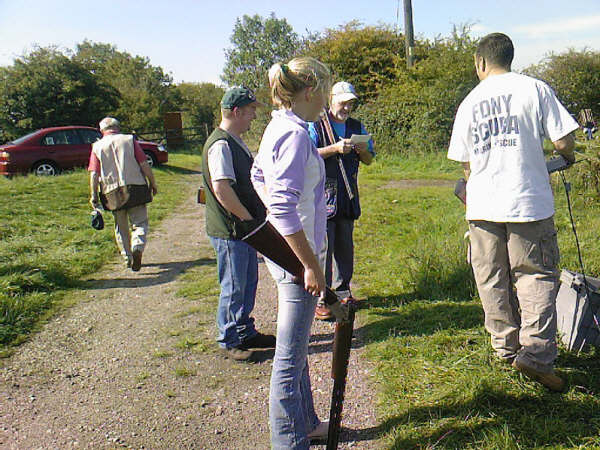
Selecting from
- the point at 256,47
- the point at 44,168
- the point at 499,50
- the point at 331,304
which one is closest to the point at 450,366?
the point at 331,304

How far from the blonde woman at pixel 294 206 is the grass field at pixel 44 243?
304 centimetres

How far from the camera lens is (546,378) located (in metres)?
2.89

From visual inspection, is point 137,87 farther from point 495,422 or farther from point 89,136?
point 495,422

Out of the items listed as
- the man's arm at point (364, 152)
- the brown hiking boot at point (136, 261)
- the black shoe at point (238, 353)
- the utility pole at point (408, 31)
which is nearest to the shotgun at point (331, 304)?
the black shoe at point (238, 353)

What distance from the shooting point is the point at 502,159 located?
294cm

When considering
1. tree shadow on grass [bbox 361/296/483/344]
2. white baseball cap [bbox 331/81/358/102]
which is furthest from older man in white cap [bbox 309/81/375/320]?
tree shadow on grass [bbox 361/296/483/344]

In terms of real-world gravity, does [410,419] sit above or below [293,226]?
below

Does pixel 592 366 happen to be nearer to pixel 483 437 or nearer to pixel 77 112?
pixel 483 437

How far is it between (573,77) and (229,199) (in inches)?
744

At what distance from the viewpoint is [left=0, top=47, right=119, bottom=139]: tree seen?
20.8 metres

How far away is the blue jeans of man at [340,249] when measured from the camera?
4258mm

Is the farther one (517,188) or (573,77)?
(573,77)

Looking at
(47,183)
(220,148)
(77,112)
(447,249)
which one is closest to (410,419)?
(220,148)

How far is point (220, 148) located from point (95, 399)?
1.89 m
